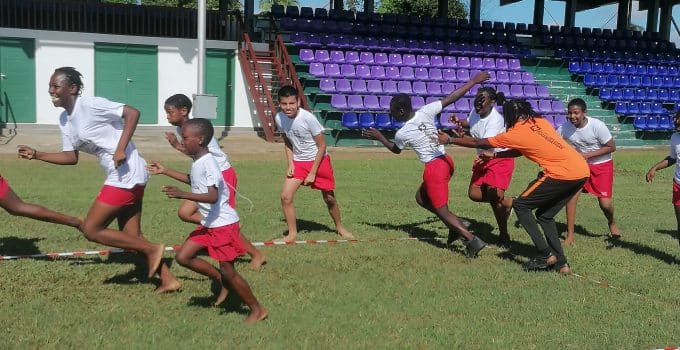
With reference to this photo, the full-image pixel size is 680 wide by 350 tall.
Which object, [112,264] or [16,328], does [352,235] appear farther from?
[16,328]

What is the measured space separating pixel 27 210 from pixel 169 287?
1.68 m

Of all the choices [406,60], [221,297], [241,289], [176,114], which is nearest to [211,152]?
[176,114]

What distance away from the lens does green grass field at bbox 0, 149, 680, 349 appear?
4.83 meters

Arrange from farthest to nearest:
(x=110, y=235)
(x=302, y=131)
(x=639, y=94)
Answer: (x=639, y=94), (x=302, y=131), (x=110, y=235)

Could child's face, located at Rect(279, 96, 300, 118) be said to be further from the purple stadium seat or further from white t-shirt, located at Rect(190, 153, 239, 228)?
the purple stadium seat

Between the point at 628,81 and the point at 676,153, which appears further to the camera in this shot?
the point at 628,81

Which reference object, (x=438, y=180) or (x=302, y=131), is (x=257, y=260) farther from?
(x=438, y=180)

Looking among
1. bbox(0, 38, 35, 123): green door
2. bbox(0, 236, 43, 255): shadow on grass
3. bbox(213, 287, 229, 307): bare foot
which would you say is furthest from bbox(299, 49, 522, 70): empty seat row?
bbox(213, 287, 229, 307): bare foot

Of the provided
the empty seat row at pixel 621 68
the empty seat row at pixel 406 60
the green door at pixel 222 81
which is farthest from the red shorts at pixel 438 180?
the empty seat row at pixel 621 68

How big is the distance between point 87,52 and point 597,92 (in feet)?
57.4

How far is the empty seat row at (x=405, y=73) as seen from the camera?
2134 cm

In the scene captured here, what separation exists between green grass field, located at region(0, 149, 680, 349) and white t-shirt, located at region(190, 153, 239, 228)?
709 mm

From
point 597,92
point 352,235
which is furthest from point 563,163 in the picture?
point 597,92

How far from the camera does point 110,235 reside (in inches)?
228
